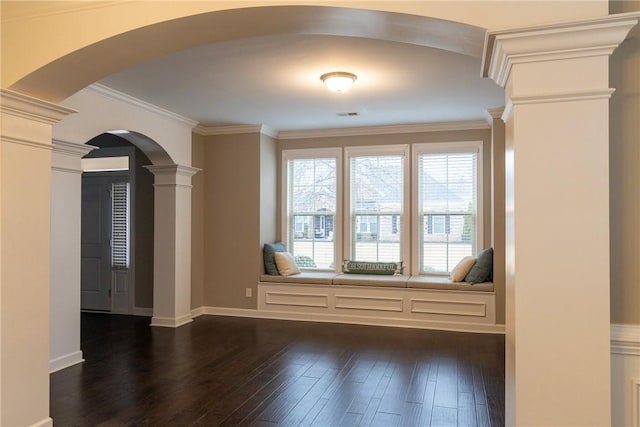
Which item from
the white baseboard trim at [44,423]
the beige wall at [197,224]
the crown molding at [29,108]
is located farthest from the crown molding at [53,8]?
the beige wall at [197,224]

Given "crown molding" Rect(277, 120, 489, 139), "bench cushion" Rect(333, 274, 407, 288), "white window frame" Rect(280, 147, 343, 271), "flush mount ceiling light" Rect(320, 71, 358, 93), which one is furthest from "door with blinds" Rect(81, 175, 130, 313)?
"flush mount ceiling light" Rect(320, 71, 358, 93)

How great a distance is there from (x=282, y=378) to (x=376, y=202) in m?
3.35

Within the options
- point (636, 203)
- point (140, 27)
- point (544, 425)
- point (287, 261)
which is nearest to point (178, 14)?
point (140, 27)

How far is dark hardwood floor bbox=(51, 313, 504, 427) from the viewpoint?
3.16m

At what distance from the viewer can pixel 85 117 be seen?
14.6ft

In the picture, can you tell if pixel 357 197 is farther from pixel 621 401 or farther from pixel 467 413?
pixel 621 401

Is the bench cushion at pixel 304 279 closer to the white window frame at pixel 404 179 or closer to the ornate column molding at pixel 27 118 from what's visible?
the white window frame at pixel 404 179

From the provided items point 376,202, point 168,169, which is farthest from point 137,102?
point 376,202

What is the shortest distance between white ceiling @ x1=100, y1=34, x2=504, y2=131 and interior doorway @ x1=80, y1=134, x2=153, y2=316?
1.54 m

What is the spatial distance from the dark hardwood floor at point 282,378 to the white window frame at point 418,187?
1.30m

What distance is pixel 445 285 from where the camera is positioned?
570 cm

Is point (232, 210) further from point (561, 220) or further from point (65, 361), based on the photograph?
point (561, 220)

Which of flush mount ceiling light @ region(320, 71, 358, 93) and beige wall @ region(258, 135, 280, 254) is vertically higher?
flush mount ceiling light @ region(320, 71, 358, 93)

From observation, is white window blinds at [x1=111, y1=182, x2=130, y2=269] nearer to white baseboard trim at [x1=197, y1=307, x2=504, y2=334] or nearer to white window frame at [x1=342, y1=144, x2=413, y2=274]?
white baseboard trim at [x1=197, y1=307, x2=504, y2=334]
